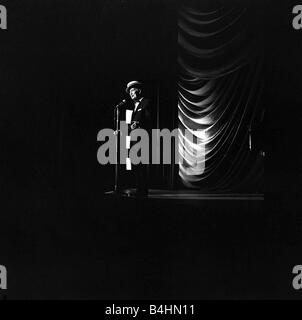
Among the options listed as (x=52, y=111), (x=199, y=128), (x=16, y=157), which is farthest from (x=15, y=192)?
(x=199, y=128)

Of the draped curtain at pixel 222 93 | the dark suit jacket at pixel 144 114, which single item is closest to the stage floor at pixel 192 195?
the draped curtain at pixel 222 93

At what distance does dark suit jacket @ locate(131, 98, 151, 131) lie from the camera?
1.69m

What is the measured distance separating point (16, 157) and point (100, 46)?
64cm

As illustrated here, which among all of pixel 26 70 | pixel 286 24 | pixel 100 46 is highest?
pixel 286 24

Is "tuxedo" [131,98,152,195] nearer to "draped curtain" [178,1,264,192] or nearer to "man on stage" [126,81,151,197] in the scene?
"man on stage" [126,81,151,197]

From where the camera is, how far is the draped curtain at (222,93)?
5.41 feet

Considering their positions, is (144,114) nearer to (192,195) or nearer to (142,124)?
(142,124)

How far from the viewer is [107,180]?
168cm

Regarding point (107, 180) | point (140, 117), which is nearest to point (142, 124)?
point (140, 117)

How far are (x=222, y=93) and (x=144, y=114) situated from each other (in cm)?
Answer: 37

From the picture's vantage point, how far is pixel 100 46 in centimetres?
167

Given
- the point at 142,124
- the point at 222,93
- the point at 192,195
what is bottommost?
the point at 192,195

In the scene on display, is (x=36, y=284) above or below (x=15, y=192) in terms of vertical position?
below
